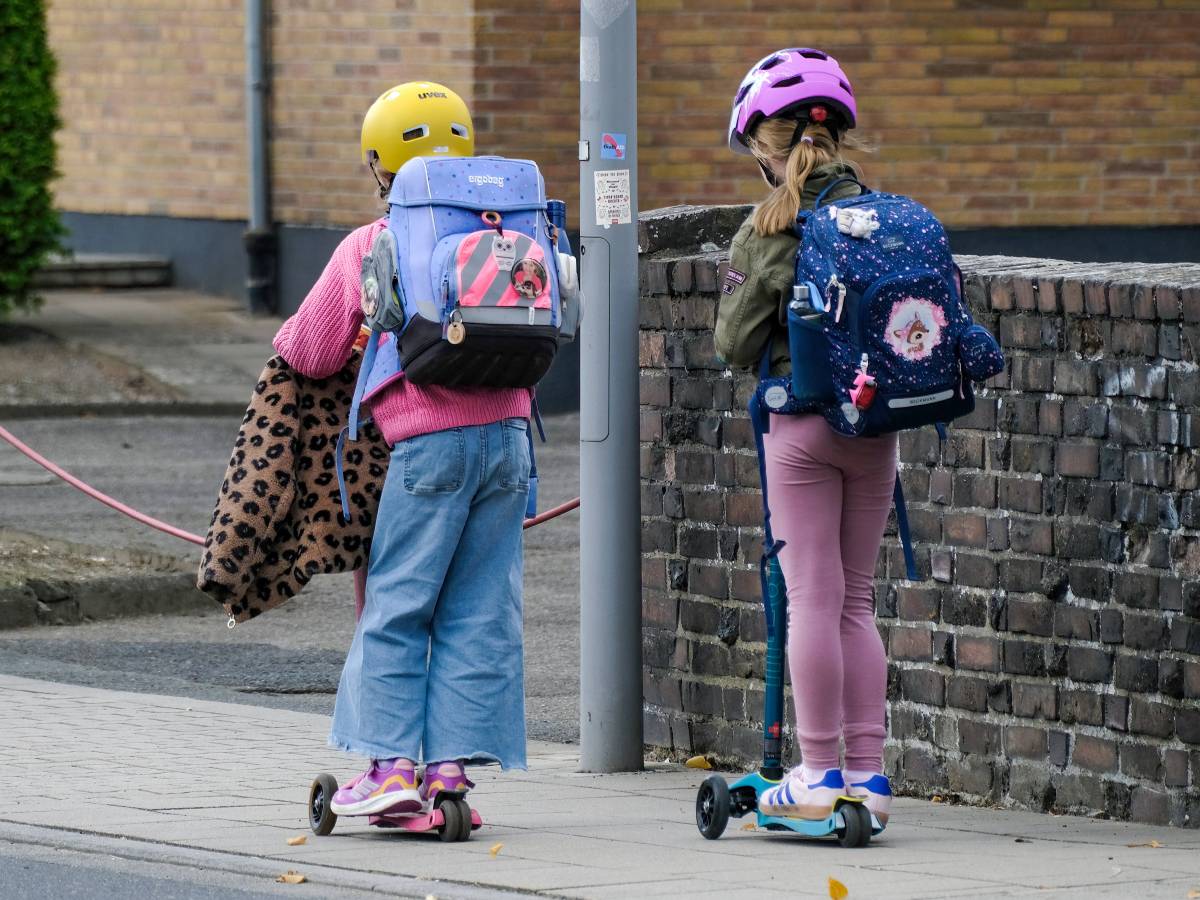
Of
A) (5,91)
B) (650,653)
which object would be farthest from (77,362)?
(650,653)

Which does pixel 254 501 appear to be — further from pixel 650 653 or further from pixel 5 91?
pixel 5 91

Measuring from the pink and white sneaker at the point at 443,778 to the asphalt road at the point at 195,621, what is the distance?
7.07ft

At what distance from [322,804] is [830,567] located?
1398 mm

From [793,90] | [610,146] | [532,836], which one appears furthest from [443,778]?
[610,146]

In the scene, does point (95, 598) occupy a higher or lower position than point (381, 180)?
lower

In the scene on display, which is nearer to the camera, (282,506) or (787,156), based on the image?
(787,156)

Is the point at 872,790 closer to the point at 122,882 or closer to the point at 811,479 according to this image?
the point at 811,479

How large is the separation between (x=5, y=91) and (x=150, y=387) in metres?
2.26

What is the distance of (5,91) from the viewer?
1708 centimetres

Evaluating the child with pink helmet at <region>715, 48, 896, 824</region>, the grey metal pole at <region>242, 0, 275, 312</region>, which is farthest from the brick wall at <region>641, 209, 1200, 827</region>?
the grey metal pole at <region>242, 0, 275, 312</region>

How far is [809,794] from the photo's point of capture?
5.92 meters

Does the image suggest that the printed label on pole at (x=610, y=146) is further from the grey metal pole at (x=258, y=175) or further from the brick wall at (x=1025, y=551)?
the grey metal pole at (x=258, y=175)

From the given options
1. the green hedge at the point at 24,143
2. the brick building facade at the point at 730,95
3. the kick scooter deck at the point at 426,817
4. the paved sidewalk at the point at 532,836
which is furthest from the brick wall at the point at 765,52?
the kick scooter deck at the point at 426,817

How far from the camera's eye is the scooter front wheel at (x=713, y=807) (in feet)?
19.6
